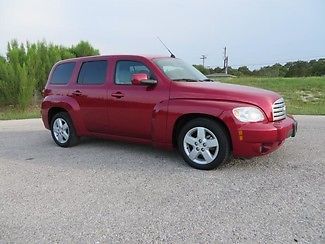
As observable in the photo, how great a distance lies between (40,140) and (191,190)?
4604mm

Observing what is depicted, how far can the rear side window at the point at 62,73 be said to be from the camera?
689cm

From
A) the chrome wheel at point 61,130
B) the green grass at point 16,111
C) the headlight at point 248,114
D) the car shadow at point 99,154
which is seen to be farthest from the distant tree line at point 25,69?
the headlight at point 248,114

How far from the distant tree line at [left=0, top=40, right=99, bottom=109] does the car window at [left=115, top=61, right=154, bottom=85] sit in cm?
1012

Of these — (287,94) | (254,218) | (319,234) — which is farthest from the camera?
(287,94)

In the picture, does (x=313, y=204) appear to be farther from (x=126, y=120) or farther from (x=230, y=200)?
(x=126, y=120)

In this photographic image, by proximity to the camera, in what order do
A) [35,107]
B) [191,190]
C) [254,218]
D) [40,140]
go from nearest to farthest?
[254,218], [191,190], [40,140], [35,107]

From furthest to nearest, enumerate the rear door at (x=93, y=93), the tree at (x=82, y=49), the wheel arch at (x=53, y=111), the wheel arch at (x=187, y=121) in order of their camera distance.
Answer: the tree at (x=82, y=49), the wheel arch at (x=53, y=111), the rear door at (x=93, y=93), the wheel arch at (x=187, y=121)

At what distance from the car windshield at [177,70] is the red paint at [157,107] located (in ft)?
0.45

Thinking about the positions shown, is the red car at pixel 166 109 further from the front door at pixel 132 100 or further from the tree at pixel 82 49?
the tree at pixel 82 49

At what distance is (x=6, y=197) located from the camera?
4.33 m

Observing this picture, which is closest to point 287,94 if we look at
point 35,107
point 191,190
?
point 35,107

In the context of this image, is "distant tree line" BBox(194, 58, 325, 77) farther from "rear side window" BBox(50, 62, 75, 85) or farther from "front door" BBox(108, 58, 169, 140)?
"front door" BBox(108, 58, 169, 140)

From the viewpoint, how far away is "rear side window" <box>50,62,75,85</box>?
6891 millimetres

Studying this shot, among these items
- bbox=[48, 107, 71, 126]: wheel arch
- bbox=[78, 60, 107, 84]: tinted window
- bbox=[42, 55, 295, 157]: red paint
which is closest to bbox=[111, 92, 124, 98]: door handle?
bbox=[42, 55, 295, 157]: red paint
